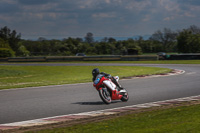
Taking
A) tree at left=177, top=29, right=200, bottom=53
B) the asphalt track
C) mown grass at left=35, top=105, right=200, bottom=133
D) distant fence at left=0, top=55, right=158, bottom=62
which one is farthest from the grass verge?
tree at left=177, top=29, right=200, bottom=53

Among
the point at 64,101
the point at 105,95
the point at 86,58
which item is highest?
the point at 86,58

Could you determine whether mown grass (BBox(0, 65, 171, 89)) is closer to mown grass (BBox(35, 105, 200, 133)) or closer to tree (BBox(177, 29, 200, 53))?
mown grass (BBox(35, 105, 200, 133))

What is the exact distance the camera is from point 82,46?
109 m

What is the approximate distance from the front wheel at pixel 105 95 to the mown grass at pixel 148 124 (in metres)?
1.89

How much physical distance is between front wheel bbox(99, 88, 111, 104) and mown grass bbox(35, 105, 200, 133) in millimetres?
1890

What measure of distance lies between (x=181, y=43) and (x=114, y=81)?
79.1 metres

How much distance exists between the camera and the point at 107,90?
9.79 m

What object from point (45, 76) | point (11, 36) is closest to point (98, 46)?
point (11, 36)

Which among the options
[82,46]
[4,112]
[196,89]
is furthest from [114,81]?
[82,46]

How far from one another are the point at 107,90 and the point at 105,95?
0.21 m

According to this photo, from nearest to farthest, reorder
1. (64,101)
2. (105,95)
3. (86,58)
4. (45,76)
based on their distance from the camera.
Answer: (105,95)
(64,101)
(45,76)
(86,58)

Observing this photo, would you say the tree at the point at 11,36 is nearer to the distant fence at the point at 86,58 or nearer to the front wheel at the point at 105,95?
the distant fence at the point at 86,58

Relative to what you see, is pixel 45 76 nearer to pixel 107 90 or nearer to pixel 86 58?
pixel 107 90

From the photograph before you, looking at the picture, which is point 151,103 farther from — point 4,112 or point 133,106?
point 4,112
